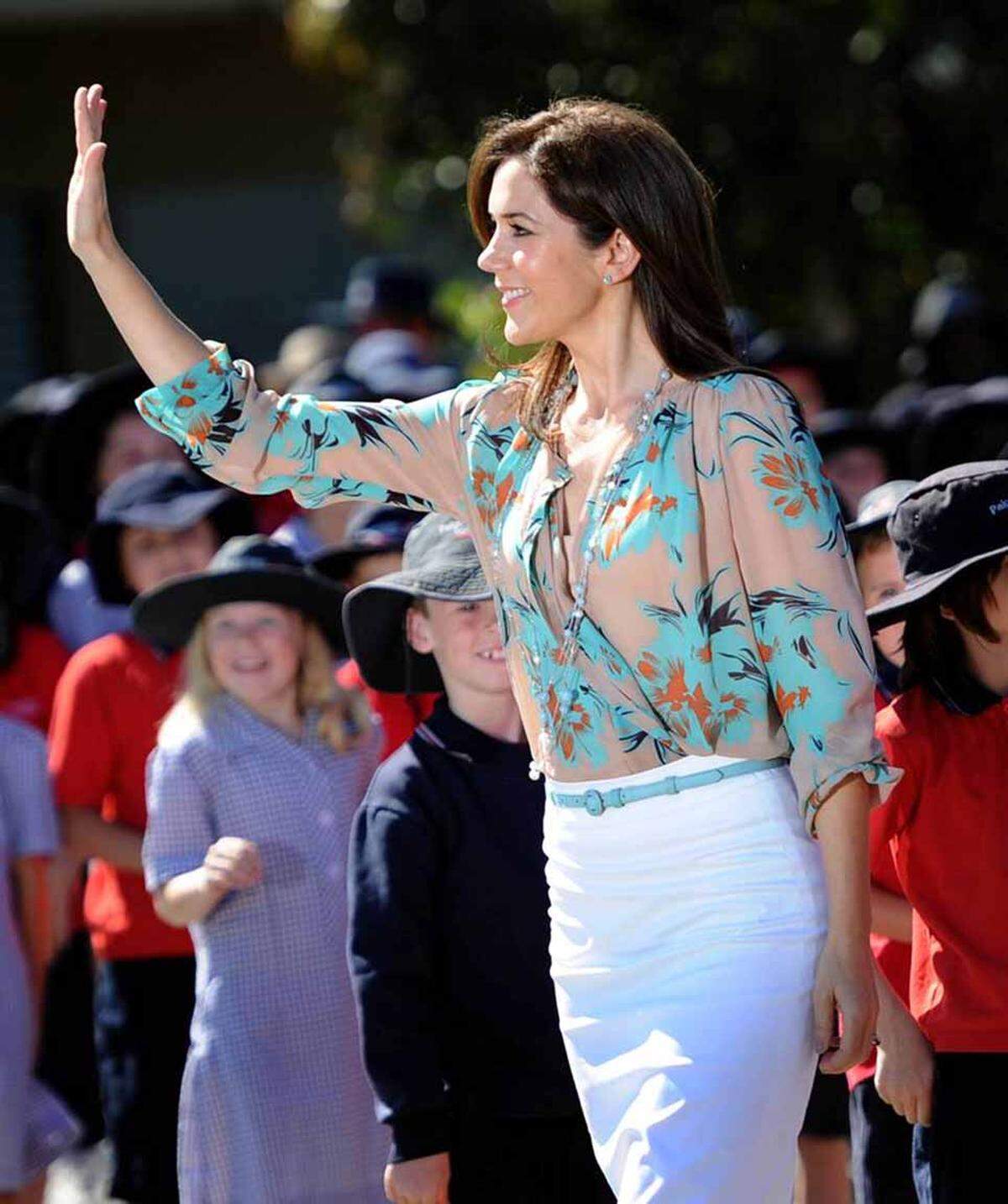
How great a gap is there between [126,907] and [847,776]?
2926 mm

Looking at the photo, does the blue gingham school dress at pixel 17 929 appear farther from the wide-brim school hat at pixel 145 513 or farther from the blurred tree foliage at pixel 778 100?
the blurred tree foliage at pixel 778 100

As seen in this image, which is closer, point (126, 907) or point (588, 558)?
point (588, 558)

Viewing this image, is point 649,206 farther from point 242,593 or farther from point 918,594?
point 242,593

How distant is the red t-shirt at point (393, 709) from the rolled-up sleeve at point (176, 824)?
51 centimetres

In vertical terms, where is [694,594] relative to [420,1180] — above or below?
above

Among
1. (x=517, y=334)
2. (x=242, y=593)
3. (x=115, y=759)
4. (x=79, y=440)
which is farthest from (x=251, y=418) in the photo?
(x=79, y=440)

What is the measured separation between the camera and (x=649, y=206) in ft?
11.0

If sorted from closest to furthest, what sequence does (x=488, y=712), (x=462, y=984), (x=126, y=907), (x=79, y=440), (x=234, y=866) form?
1. (x=462, y=984)
2. (x=488, y=712)
3. (x=234, y=866)
4. (x=126, y=907)
5. (x=79, y=440)

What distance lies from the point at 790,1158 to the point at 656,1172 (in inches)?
8.3

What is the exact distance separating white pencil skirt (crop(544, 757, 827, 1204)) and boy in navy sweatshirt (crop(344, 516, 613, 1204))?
0.86 m

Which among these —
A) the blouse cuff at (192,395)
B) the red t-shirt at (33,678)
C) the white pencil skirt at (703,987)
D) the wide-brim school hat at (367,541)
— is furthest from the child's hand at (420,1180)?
the red t-shirt at (33,678)

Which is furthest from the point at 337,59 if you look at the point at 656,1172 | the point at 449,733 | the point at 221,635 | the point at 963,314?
the point at 656,1172

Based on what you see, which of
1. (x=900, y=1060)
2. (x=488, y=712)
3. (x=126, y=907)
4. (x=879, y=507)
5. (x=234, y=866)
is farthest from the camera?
(x=126, y=907)

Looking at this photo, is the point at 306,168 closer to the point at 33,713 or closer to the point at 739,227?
the point at 739,227
